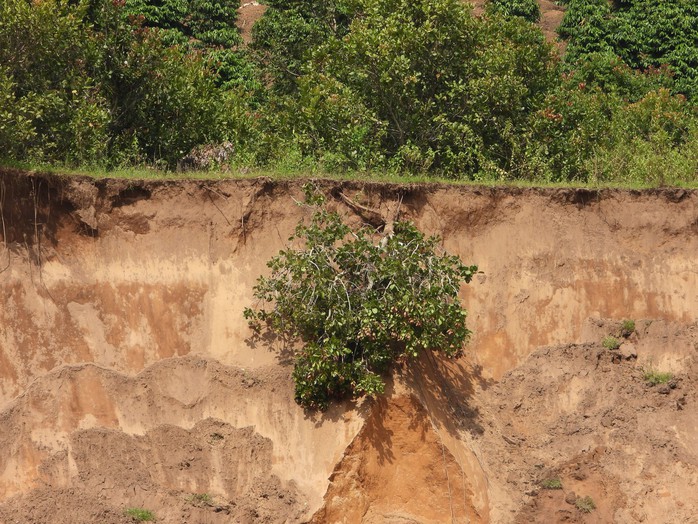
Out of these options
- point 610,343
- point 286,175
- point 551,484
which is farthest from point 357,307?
point 610,343

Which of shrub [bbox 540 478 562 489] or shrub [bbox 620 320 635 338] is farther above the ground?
shrub [bbox 620 320 635 338]

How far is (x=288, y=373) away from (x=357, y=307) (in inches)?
54.4

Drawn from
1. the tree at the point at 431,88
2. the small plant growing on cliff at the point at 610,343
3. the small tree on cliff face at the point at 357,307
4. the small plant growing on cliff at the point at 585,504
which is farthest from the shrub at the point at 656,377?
the tree at the point at 431,88

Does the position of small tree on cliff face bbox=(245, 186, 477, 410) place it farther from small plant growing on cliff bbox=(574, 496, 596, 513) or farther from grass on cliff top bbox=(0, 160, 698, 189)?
small plant growing on cliff bbox=(574, 496, 596, 513)

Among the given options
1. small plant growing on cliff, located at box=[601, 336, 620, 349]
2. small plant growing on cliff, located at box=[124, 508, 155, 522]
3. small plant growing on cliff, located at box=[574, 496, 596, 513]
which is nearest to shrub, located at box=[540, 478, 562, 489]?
small plant growing on cliff, located at box=[574, 496, 596, 513]

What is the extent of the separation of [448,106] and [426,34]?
4.52ft

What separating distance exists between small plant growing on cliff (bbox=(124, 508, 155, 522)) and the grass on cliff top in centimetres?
491

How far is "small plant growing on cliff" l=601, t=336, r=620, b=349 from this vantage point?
16.9m

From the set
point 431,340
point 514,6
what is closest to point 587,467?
point 431,340

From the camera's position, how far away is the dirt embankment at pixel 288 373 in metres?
14.9

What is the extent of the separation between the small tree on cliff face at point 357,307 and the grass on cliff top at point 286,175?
5.36ft

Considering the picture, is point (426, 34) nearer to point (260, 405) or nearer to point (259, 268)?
point (259, 268)

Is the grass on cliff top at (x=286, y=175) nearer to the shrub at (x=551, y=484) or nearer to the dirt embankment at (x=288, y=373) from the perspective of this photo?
the dirt embankment at (x=288, y=373)

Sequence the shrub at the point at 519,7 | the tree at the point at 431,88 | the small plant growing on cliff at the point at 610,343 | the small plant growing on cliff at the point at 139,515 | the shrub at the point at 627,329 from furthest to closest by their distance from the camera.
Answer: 1. the shrub at the point at 519,7
2. the tree at the point at 431,88
3. the shrub at the point at 627,329
4. the small plant growing on cliff at the point at 610,343
5. the small plant growing on cliff at the point at 139,515
